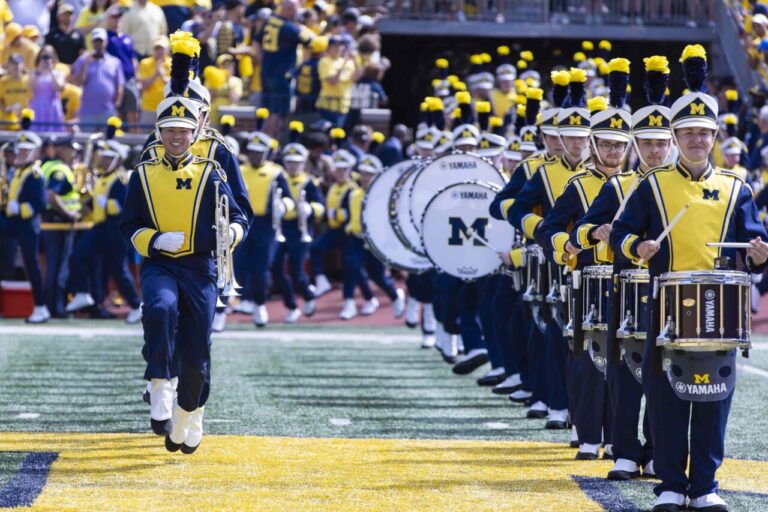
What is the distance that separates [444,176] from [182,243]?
559 centimetres

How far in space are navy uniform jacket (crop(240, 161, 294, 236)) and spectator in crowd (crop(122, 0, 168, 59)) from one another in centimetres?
513

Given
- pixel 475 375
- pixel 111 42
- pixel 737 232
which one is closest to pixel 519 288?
pixel 475 375

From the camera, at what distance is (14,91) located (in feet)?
74.6

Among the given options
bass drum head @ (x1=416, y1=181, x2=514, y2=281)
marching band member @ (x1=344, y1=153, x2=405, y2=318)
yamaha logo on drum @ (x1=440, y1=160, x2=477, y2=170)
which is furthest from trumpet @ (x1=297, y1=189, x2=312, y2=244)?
bass drum head @ (x1=416, y1=181, x2=514, y2=281)

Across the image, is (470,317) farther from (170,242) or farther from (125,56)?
(125,56)

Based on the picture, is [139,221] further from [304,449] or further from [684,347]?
[684,347]

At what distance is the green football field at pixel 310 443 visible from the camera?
7941 millimetres

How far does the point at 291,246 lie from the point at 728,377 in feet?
43.9

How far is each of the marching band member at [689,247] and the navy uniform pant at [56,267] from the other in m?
13.8

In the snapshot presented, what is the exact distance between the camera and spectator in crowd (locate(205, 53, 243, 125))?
23391 mm

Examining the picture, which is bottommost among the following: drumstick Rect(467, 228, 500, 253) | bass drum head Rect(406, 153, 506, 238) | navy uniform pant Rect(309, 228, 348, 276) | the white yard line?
the white yard line

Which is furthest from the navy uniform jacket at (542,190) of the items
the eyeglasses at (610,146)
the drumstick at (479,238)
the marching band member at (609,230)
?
the drumstick at (479,238)

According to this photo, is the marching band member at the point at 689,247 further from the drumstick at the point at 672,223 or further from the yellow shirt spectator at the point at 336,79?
the yellow shirt spectator at the point at 336,79

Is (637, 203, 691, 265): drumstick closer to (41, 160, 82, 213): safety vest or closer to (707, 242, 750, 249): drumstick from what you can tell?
(707, 242, 750, 249): drumstick
